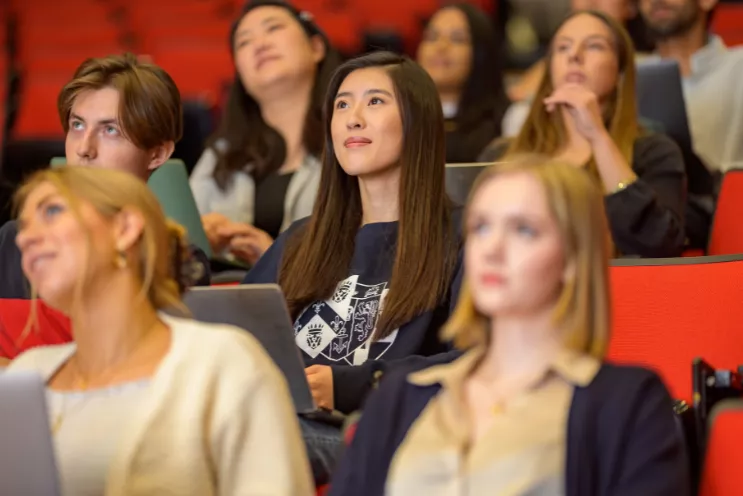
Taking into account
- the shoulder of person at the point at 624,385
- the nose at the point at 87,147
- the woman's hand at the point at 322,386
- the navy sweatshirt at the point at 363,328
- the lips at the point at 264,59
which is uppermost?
the lips at the point at 264,59

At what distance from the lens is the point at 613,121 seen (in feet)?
9.04

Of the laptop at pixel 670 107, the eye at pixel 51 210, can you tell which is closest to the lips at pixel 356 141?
the eye at pixel 51 210

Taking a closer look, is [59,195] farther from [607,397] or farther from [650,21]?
[650,21]

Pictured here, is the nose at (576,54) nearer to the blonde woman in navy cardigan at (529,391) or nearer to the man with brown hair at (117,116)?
the man with brown hair at (117,116)

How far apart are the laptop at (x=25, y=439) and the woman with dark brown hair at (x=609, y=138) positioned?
148 centimetres

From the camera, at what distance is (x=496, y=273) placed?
51.6 inches

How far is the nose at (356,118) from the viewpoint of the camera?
7.02ft

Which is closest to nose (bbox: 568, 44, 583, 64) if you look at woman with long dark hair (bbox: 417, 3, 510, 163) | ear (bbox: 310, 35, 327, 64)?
woman with long dark hair (bbox: 417, 3, 510, 163)

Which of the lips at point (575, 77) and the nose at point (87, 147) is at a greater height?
the lips at point (575, 77)

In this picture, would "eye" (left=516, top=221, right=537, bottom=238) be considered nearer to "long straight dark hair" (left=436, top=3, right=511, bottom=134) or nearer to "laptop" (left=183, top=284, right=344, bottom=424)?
"laptop" (left=183, top=284, right=344, bottom=424)

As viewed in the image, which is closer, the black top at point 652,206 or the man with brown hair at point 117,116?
the man with brown hair at point 117,116

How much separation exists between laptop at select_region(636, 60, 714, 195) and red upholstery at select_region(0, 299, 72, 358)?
1721 mm

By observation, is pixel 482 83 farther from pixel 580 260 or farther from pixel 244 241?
pixel 580 260

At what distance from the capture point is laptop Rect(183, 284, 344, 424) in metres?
1.68
